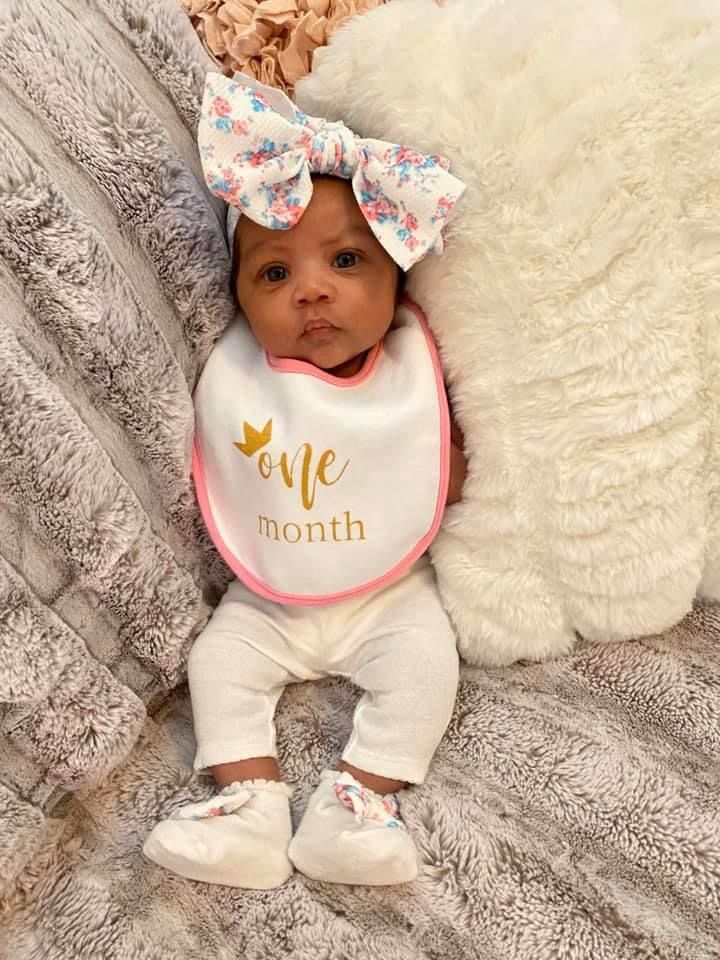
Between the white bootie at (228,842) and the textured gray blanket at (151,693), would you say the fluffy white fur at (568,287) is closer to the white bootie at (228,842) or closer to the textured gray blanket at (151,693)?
the textured gray blanket at (151,693)

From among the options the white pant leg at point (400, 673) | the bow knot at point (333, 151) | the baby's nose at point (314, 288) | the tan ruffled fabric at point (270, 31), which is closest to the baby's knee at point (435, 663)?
the white pant leg at point (400, 673)

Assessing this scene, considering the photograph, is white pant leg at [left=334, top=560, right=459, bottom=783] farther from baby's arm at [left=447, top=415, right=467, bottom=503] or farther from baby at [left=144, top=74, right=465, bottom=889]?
baby's arm at [left=447, top=415, right=467, bottom=503]

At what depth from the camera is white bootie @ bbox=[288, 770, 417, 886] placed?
79 centimetres

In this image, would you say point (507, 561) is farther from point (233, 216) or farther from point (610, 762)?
point (233, 216)

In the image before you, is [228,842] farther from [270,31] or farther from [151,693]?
[270,31]

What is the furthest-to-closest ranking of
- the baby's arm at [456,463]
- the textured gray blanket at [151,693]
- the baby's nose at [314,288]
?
the baby's arm at [456,463] < the baby's nose at [314,288] < the textured gray blanket at [151,693]

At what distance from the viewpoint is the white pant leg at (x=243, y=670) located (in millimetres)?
929

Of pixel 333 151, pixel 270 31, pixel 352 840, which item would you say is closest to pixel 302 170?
pixel 333 151

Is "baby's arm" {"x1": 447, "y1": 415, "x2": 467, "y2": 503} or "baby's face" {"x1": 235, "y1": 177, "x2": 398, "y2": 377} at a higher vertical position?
"baby's face" {"x1": 235, "y1": 177, "x2": 398, "y2": 377}

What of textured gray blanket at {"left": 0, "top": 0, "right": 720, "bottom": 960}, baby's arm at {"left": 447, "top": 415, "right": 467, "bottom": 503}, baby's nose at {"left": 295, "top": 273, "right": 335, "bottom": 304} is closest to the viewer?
textured gray blanket at {"left": 0, "top": 0, "right": 720, "bottom": 960}

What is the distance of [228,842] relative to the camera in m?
0.81

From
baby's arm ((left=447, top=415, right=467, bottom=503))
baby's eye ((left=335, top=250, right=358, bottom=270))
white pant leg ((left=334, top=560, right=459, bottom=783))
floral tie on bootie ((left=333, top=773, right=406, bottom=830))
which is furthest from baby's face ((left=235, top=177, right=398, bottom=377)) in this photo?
floral tie on bootie ((left=333, top=773, right=406, bottom=830))

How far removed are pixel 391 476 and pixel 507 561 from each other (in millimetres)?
157

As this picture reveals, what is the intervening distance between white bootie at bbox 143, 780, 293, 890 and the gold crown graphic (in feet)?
1.15
